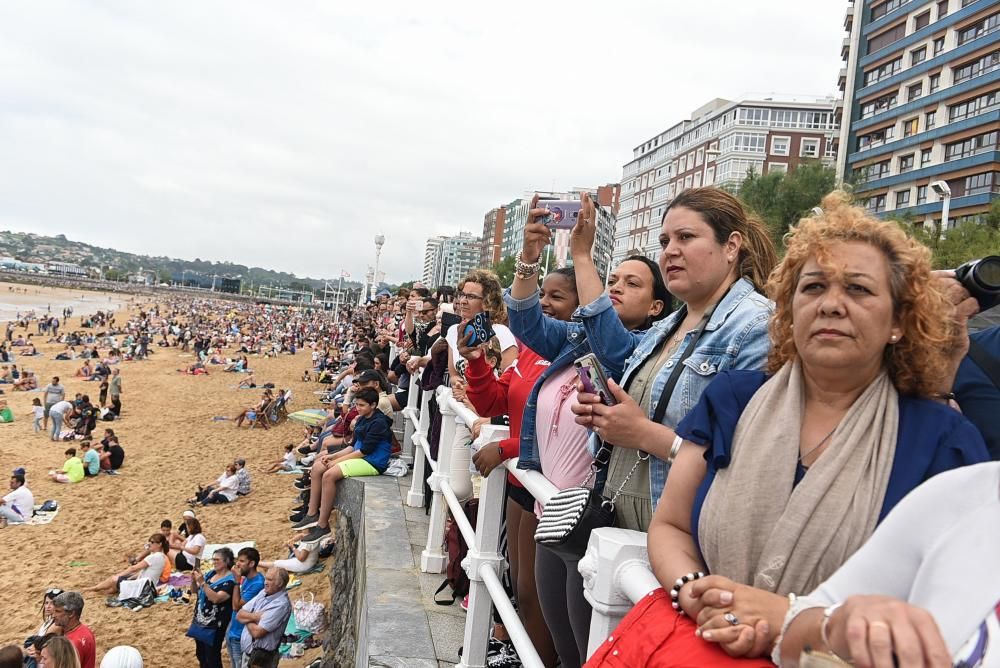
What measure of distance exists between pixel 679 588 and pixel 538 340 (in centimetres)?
205

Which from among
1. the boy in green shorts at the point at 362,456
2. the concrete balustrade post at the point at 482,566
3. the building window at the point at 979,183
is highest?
the building window at the point at 979,183

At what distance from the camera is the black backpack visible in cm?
393

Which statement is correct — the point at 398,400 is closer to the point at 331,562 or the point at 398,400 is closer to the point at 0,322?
the point at 331,562

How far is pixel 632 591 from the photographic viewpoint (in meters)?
1.36

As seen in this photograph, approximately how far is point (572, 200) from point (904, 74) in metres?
44.6

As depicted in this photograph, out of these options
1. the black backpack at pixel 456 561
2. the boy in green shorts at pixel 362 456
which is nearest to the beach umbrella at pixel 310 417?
the boy in green shorts at pixel 362 456

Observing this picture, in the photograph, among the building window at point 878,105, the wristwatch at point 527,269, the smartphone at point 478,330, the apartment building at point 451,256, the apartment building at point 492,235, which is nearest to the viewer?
the wristwatch at point 527,269

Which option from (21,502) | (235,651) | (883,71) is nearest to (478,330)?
(235,651)

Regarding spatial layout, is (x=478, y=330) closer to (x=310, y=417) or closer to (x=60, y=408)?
(x=310, y=417)

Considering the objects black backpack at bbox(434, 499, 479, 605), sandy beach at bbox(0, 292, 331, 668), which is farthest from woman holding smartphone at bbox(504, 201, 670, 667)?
sandy beach at bbox(0, 292, 331, 668)

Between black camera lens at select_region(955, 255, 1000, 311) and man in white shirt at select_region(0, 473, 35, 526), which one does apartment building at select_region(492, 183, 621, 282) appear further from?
black camera lens at select_region(955, 255, 1000, 311)

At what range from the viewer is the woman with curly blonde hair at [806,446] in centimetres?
124

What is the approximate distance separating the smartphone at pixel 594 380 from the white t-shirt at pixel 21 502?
1277 cm

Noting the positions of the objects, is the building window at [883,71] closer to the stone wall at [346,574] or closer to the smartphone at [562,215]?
the stone wall at [346,574]
